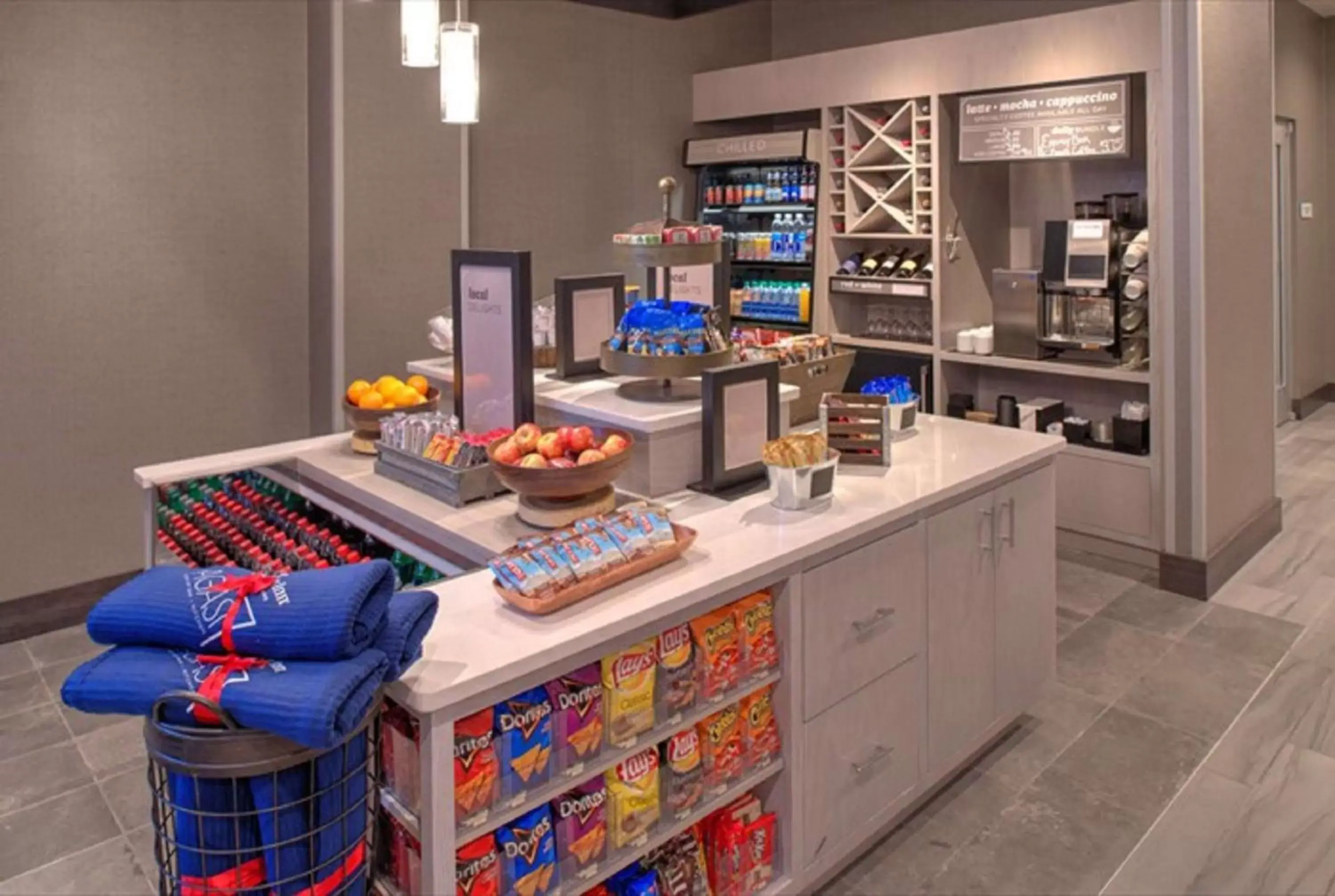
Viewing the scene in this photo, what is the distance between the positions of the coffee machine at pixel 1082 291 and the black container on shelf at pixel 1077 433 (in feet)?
1.08

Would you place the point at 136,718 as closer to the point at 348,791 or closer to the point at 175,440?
the point at 175,440

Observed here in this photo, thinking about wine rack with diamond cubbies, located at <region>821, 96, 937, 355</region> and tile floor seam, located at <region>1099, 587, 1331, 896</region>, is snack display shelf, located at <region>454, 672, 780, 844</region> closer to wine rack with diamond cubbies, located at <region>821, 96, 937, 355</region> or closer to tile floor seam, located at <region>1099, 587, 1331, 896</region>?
tile floor seam, located at <region>1099, 587, 1331, 896</region>

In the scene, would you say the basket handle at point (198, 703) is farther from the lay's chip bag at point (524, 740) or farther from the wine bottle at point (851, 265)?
the wine bottle at point (851, 265)

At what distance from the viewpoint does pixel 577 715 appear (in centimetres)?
186

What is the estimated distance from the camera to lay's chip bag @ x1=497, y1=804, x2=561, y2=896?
5.84ft

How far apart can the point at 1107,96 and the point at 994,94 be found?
0.62 m

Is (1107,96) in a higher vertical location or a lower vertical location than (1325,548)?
higher

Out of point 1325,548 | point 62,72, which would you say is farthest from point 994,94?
point 62,72

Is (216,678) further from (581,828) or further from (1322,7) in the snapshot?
(1322,7)

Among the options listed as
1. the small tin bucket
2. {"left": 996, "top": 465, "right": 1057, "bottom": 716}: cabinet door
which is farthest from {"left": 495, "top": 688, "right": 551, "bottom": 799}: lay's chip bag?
{"left": 996, "top": 465, "right": 1057, "bottom": 716}: cabinet door

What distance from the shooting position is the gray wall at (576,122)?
5.45 m

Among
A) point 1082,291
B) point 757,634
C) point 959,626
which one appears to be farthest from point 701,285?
point 1082,291

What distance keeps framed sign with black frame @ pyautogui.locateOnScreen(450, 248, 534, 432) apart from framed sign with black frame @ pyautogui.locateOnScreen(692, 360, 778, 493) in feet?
1.59

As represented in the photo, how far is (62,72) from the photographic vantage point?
413cm
